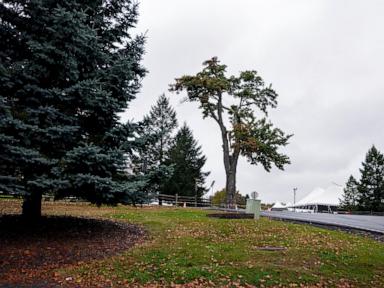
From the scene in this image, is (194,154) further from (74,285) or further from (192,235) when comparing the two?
(74,285)

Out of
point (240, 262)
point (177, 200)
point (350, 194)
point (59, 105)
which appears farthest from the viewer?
point (350, 194)

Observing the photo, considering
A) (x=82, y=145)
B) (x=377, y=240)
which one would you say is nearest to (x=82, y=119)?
(x=82, y=145)

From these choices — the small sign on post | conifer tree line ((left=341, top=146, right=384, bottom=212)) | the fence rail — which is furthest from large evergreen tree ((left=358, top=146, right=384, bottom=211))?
the small sign on post

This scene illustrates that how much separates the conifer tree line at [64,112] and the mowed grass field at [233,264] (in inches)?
71.4

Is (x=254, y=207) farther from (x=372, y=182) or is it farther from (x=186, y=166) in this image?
(x=372, y=182)

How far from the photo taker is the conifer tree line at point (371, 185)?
5281 cm

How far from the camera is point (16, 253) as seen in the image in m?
8.53

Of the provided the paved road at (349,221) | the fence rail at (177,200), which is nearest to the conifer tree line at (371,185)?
the fence rail at (177,200)

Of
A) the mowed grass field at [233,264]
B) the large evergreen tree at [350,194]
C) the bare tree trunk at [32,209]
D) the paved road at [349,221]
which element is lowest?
the mowed grass field at [233,264]

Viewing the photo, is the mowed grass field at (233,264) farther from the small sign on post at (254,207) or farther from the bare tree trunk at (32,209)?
the small sign on post at (254,207)

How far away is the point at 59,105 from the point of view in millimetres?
10000

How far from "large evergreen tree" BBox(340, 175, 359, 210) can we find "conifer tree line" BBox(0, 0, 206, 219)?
52.8m

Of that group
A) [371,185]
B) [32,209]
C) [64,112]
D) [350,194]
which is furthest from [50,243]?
[350,194]

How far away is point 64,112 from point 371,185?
53288 millimetres
